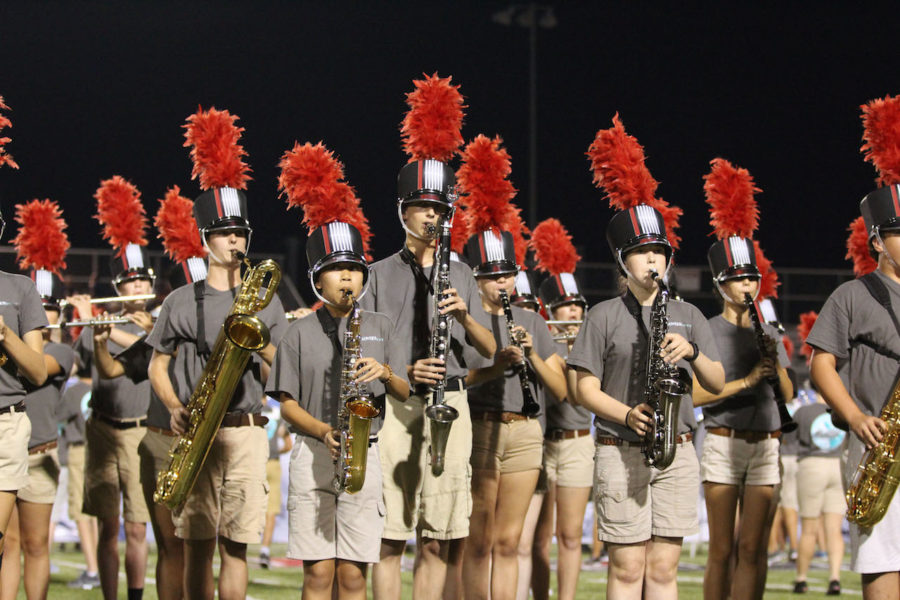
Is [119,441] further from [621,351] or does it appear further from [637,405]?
[637,405]

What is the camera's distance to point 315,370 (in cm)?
582

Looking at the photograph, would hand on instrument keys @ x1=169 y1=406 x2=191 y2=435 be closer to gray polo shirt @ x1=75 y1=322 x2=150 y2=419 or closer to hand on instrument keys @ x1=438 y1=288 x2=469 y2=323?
hand on instrument keys @ x1=438 y1=288 x2=469 y2=323

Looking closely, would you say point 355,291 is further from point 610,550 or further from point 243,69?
point 243,69

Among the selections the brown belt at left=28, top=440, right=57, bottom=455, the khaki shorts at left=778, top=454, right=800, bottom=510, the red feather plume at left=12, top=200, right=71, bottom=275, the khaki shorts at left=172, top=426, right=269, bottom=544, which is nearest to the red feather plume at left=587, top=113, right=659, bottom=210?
the khaki shorts at left=172, top=426, right=269, bottom=544

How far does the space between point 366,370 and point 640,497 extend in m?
1.65

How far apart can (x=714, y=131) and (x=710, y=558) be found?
23.5 metres

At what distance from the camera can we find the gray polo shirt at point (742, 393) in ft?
24.3

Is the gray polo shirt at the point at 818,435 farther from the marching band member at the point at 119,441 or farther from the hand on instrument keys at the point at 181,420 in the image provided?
the hand on instrument keys at the point at 181,420

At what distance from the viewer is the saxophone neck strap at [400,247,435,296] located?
6.48 m

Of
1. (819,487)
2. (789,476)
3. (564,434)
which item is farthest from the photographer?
(789,476)

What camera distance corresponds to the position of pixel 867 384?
18.5ft

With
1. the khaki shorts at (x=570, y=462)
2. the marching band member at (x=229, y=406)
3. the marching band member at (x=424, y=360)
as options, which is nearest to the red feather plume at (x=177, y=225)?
the marching band member at (x=229, y=406)

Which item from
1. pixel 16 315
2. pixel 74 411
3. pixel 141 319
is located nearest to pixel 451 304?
pixel 16 315

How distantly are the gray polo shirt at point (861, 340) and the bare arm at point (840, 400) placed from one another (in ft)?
0.21
